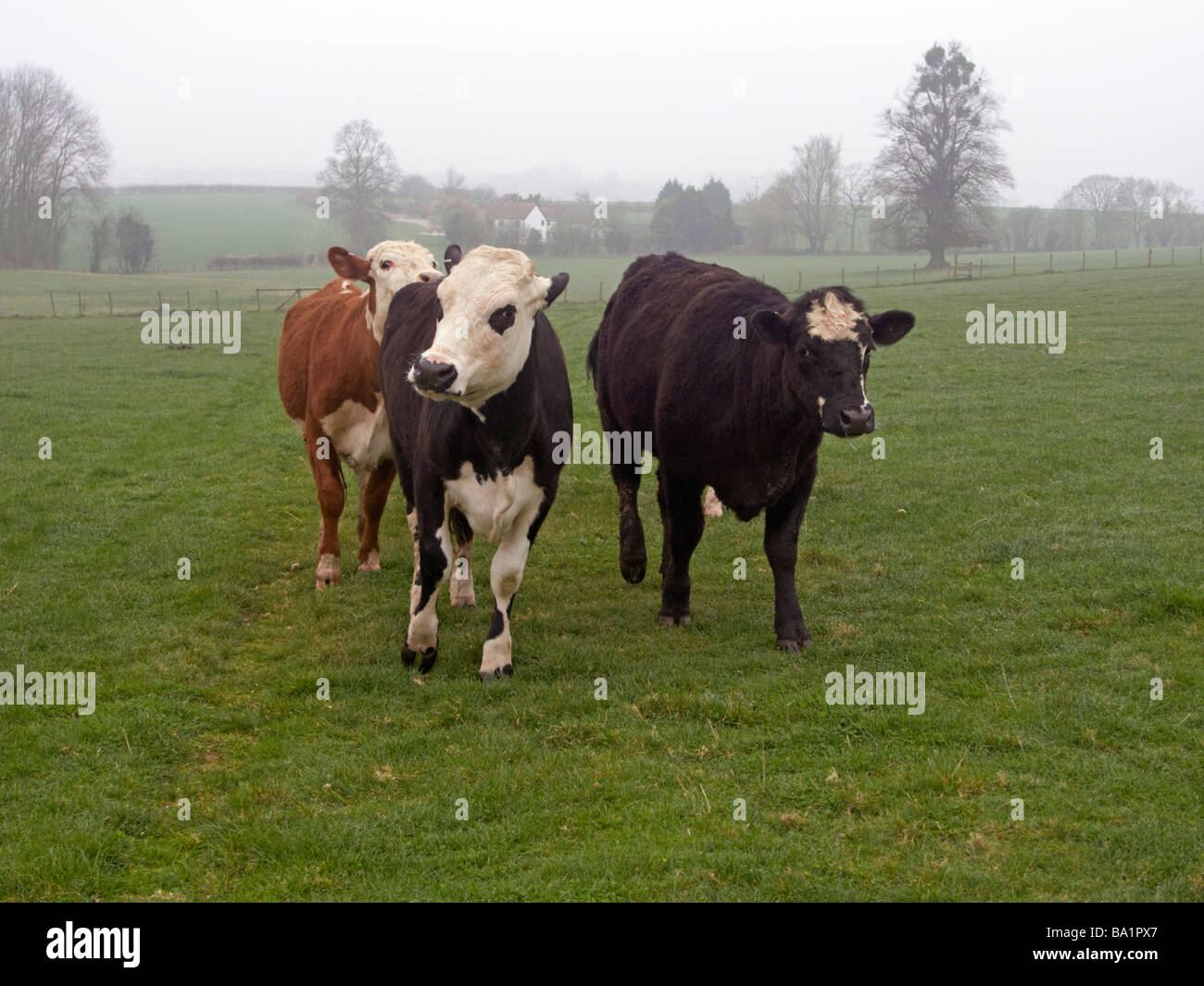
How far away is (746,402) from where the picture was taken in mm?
7062

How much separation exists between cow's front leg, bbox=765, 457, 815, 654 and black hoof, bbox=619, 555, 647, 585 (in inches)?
55.3

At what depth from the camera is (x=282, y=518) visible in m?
11.0

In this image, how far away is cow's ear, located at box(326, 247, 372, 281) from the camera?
8.59m

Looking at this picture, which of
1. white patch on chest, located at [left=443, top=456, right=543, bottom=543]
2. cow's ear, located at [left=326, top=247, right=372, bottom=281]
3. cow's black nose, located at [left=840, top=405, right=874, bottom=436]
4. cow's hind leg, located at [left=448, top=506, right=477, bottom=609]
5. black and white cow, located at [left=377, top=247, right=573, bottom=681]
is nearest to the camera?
black and white cow, located at [left=377, top=247, right=573, bottom=681]

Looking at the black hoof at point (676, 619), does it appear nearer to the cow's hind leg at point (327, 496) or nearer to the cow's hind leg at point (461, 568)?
the cow's hind leg at point (461, 568)

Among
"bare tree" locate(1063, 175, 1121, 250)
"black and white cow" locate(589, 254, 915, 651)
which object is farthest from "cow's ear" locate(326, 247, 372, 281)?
"bare tree" locate(1063, 175, 1121, 250)

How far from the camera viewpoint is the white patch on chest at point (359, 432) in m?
8.60

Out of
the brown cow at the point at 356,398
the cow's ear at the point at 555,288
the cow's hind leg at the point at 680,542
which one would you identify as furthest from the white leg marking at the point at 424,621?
the brown cow at the point at 356,398

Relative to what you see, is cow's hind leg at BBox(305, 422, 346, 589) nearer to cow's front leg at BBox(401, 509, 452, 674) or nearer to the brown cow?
the brown cow

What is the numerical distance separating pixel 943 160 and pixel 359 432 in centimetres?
5919

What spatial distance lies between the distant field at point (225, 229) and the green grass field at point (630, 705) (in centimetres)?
5704

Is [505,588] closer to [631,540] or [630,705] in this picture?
[630,705]

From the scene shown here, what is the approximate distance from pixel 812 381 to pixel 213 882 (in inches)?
165

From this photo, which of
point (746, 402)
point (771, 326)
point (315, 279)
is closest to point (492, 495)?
point (746, 402)
